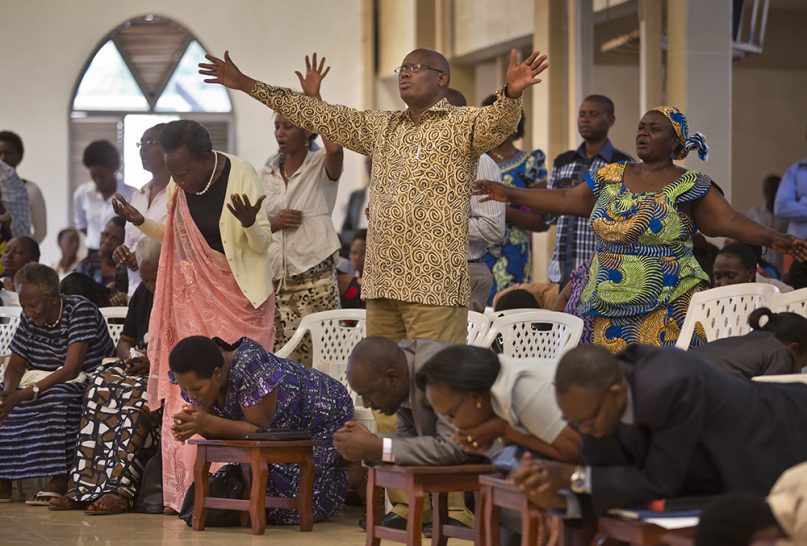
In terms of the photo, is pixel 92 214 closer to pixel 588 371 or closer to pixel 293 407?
pixel 293 407

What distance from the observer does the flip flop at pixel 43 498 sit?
7.08 m

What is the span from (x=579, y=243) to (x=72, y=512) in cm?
319

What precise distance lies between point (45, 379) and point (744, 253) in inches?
148

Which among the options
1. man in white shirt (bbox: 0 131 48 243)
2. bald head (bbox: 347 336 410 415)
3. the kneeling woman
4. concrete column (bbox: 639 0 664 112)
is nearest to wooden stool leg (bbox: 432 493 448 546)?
bald head (bbox: 347 336 410 415)

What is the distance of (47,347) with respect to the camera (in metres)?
7.53

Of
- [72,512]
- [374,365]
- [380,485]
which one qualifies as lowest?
[72,512]

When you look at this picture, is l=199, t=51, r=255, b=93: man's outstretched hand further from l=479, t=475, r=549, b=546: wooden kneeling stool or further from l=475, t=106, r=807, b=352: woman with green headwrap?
l=479, t=475, r=549, b=546: wooden kneeling stool

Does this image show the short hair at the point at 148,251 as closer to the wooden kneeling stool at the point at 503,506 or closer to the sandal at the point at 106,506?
the sandal at the point at 106,506

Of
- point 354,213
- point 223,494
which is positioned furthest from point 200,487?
point 354,213

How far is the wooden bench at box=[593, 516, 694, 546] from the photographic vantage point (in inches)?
136

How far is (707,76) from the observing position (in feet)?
30.0

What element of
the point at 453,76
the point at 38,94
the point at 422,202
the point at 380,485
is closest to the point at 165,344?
the point at 422,202

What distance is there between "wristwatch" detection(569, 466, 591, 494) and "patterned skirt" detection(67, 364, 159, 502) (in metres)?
3.65

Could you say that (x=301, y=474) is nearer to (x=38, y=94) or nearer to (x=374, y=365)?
(x=374, y=365)
